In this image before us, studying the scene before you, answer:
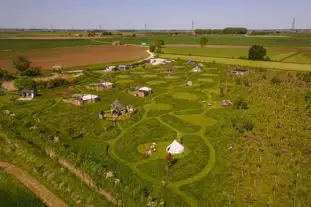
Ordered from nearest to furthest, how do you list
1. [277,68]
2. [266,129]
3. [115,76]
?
1. [266,129]
2. [115,76]
3. [277,68]

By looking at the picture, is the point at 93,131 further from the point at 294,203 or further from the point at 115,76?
the point at 115,76

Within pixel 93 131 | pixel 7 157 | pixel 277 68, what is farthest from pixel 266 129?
pixel 277 68

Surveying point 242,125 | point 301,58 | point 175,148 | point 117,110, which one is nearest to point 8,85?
point 117,110

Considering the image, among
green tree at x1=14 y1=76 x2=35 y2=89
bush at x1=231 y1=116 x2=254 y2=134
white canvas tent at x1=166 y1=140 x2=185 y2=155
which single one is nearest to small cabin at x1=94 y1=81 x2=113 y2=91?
green tree at x1=14 y1=76 x2=35 y2=89

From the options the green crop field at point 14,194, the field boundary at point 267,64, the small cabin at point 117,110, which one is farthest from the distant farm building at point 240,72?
the green crop field at point 14,194

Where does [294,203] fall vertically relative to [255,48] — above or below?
below

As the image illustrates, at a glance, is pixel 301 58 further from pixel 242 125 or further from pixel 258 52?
pixel 242 125

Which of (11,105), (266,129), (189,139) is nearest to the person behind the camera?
(189,139)
